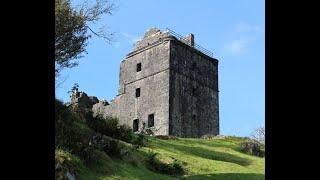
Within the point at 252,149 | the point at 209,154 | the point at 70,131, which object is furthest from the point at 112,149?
the point at 252,149

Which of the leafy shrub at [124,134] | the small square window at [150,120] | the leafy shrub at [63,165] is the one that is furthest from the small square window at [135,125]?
the leafy shrub at [63,165]

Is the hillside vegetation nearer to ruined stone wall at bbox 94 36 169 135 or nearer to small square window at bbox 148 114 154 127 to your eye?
ruined stone wall at bbox 94 36 169 135

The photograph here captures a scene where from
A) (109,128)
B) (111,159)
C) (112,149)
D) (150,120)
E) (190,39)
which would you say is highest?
(190,39)

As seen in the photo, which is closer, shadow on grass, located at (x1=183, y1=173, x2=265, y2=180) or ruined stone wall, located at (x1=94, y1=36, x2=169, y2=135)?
shadow on grass, located at (x1=183, y1=173, x2=265, y2=180)

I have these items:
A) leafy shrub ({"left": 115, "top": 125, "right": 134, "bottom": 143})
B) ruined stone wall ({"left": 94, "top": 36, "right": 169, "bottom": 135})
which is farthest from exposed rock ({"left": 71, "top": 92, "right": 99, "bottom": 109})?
leafy shrub ({"left": 115, "top": 125, "right": 134, "bottom": 143})

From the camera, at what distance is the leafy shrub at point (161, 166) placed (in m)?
21.9

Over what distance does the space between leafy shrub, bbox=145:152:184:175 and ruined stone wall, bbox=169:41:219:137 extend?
104ft

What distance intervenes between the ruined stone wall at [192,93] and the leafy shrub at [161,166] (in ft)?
104

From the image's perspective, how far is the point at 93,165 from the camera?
19.0 m

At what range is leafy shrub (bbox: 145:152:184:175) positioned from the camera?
21922 mm

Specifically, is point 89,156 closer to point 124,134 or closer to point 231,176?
point 231,176

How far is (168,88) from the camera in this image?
5681 cm

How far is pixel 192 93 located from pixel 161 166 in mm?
36901
